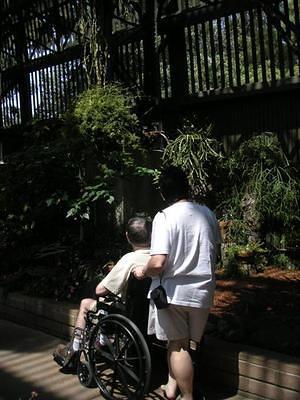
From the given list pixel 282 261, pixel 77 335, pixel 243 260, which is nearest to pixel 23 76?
pixel 243 260

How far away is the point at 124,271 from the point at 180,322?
694 mm

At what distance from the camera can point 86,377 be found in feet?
14.9

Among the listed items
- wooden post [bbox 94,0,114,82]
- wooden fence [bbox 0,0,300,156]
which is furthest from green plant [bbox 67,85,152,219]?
wooden fence [bbox 0,0,300,156]

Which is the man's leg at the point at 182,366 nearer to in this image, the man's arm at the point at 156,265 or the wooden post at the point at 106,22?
the man's arm at the point at 156,265

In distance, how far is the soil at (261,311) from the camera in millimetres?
4535

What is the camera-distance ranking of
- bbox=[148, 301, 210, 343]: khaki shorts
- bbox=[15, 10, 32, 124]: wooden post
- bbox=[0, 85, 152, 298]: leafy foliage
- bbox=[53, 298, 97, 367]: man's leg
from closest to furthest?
bbox=[148, 301, 210, 343]: khaki shorts → bbox=[53, 298, 97, 367]: man's leg → bbox=[0, 85, 152, 298]: leafy foliage → bbox=[15, 10, 32, 124]: wooden post

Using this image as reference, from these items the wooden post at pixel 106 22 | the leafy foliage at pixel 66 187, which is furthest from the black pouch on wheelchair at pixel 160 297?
the wooden post at pixel 106 22

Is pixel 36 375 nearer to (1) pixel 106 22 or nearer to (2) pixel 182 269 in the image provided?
(2) pixel 182 269

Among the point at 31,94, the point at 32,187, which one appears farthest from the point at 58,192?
the point at 31,94

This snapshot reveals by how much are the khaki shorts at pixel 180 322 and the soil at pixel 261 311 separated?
79cm

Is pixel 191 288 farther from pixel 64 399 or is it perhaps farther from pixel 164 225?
pixel 64 399

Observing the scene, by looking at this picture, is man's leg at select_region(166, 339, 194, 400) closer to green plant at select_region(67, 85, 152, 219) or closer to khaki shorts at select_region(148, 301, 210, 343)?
khaki shorts at select_region(148, 301, 210, 343)

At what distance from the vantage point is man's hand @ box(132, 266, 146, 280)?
4087mm

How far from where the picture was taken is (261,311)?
5336 millimetres
